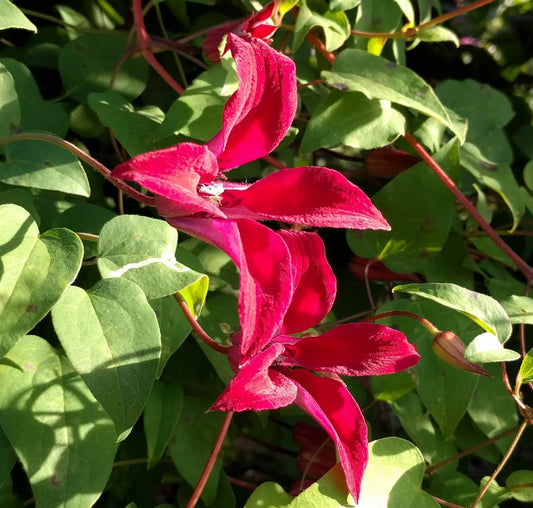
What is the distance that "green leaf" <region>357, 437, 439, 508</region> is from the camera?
509 millimetres

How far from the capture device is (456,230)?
0.75 m

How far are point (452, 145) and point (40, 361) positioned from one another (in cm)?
40

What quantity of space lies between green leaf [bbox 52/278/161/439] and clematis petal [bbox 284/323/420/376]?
4.1 inches

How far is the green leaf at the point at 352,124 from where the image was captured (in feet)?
→ 2.01

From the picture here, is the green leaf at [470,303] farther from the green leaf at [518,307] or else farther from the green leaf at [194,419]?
the green leaf at [194,419]

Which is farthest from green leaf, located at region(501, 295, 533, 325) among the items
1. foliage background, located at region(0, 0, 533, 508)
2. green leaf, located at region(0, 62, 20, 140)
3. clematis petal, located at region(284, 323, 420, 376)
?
green leaf, located at region(0, 62, 20, 140)

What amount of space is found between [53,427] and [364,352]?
0.67ft

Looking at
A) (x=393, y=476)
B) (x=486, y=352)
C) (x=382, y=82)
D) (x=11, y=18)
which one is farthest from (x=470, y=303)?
(x=11, y=18)

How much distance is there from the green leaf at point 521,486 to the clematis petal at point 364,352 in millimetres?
224

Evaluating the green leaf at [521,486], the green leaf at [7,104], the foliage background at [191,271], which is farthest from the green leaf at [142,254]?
the green leaf at [521,486]

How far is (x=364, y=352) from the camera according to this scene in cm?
44

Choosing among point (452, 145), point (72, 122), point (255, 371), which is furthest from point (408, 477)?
point (72, 122)

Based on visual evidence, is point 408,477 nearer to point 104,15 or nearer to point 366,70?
point 366,70

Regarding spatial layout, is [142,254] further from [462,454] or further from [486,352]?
[462,454]
